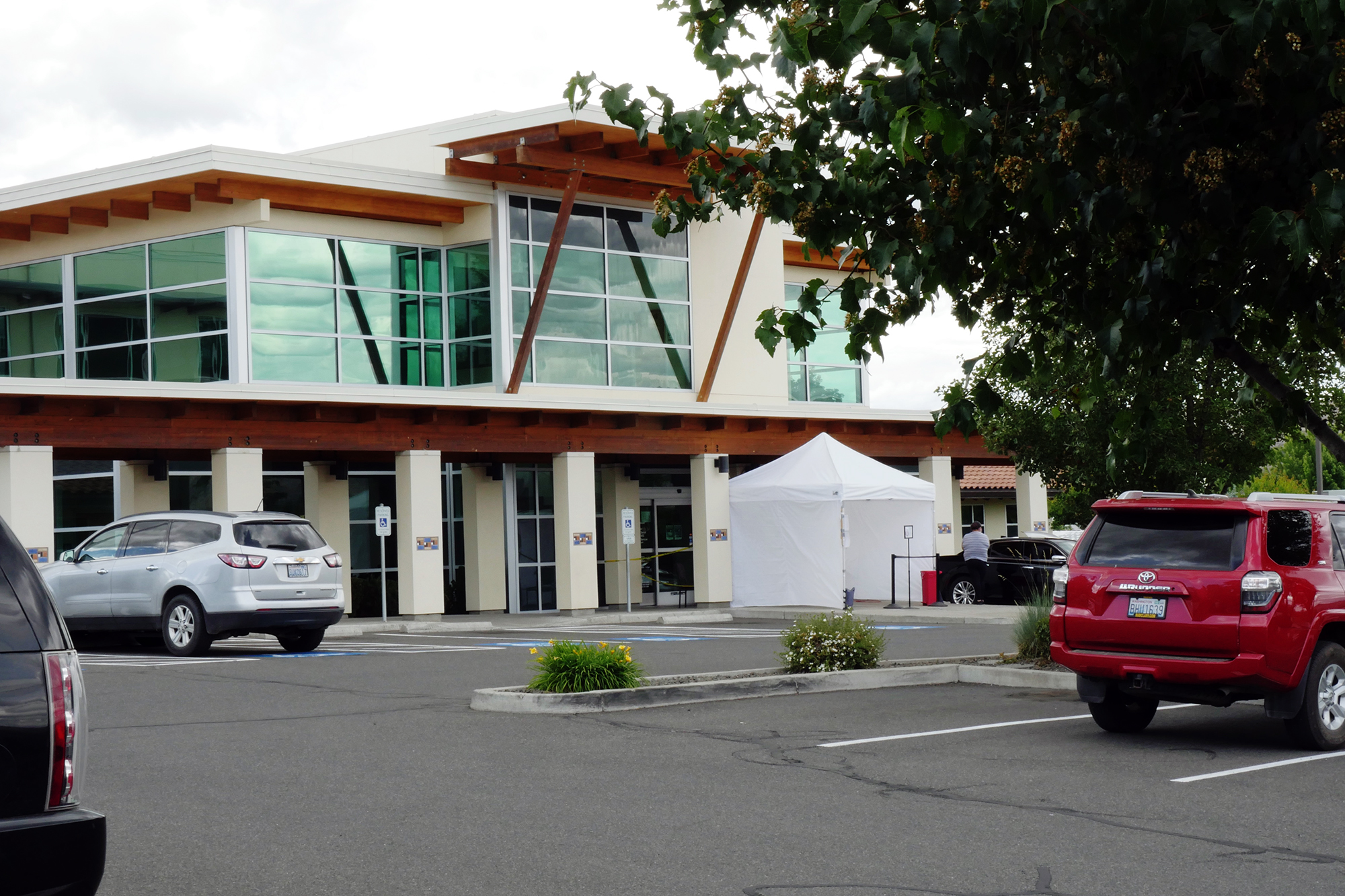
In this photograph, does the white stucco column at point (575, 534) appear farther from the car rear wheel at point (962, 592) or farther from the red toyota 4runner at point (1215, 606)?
the red toyota 4runner at point (1215, 606)

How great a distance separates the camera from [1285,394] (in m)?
9.29

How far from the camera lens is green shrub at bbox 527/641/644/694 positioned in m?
13.5

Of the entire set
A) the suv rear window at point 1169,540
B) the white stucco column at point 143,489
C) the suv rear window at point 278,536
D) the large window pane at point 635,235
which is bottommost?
the suv rear window at point 1169,540

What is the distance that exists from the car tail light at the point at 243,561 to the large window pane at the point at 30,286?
47.4 ft

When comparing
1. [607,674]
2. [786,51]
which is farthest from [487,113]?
[786,51]

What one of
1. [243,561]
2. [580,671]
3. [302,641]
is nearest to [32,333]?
[302,641]

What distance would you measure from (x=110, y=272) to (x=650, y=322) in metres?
10.7

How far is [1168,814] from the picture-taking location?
8.29 m

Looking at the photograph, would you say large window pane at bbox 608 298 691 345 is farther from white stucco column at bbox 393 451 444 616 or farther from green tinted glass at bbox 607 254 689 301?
white stucco column at bbox 393 451 444 616

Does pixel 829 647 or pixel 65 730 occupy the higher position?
pixel 65 730

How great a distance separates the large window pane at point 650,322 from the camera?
31812 mm

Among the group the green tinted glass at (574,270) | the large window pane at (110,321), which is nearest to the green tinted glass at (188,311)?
the large window pane at (110,321)

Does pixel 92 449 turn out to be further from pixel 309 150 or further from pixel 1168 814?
pixel 1168 814

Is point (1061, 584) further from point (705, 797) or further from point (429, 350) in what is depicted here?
point (429, 350)
